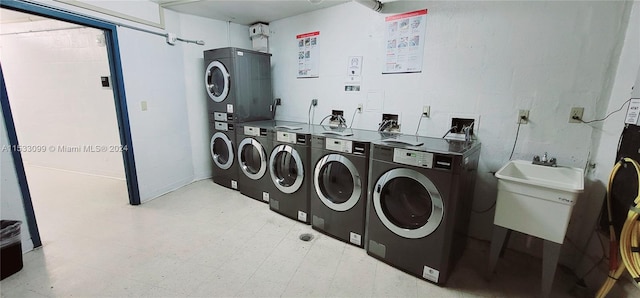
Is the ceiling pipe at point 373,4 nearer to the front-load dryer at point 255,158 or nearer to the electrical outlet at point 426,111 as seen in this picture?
the electrical outlet at point 426,111

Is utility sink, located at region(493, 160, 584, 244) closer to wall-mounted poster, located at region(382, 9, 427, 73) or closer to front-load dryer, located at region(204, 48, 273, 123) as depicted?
wall-mounted poster, located at region(382, 9, 427, 73)

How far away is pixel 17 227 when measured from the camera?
178 centimetres

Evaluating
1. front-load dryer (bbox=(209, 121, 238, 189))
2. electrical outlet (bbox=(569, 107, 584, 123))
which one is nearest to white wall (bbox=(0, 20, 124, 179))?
front-load dryer (bbox=(209, 121, 238, 189))

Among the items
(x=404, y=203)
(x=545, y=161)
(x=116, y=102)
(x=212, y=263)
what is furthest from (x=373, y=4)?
(x=116, y=102)

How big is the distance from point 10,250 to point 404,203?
2.77m

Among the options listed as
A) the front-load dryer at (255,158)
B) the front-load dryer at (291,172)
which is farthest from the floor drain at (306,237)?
the front-load dryer at (255,158)

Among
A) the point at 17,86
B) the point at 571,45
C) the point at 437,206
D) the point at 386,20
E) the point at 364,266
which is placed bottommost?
the point at 364,266

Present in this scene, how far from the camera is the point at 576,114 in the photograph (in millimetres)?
1768

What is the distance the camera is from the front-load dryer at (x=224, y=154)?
3.19 metres

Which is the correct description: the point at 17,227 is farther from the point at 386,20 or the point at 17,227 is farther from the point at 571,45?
the point at 571,45

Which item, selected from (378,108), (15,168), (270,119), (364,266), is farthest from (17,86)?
(364,266)

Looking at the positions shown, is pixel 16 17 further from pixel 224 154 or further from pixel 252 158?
pixel 252 158

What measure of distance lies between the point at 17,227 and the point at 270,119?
2.45m

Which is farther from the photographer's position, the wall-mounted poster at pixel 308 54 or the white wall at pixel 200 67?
the white wall at pixel 200 67
